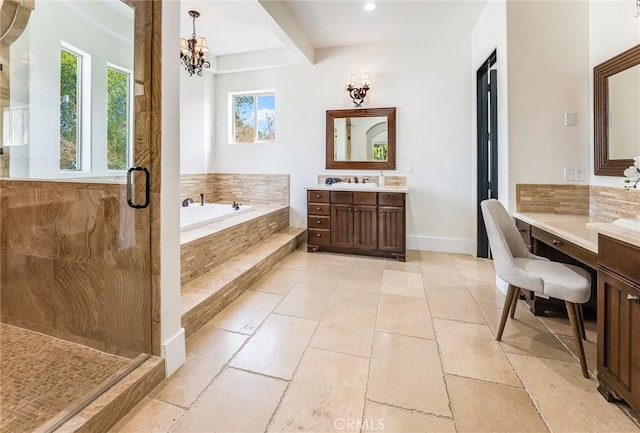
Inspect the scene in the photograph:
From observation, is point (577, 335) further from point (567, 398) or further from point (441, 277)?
point (441, 277)

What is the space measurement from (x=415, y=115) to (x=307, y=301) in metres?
3.06

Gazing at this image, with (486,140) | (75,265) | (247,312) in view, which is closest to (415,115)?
(486,140)

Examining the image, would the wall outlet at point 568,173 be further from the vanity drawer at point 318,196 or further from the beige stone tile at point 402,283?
the vanity drawer at point 318,196

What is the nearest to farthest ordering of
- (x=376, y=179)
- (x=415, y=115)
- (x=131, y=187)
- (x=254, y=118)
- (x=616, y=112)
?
(x=131, y=187) → (x=616, y=112) → (x=415, y=115) → (x=376, y=179) → (x=254, y=118)

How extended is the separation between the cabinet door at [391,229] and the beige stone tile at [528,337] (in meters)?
1.51

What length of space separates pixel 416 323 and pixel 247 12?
3726 mm

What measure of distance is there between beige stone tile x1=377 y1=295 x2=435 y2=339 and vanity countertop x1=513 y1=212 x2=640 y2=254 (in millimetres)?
1046

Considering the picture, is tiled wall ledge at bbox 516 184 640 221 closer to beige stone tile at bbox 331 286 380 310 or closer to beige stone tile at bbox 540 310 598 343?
beige stone tile at bbox 540 310 598 343

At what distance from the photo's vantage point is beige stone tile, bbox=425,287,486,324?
2.39m

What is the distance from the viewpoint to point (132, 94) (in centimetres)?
165

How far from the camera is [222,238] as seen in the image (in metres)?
3.12

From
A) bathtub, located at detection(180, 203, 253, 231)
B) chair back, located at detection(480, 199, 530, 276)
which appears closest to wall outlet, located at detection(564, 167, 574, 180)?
chair back, located at detection(480, 199, 530, 276)

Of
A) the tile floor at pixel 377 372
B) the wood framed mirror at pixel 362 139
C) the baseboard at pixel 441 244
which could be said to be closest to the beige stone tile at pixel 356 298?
the tile floor at pixel 377 372

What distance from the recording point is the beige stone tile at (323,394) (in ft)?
4.54
